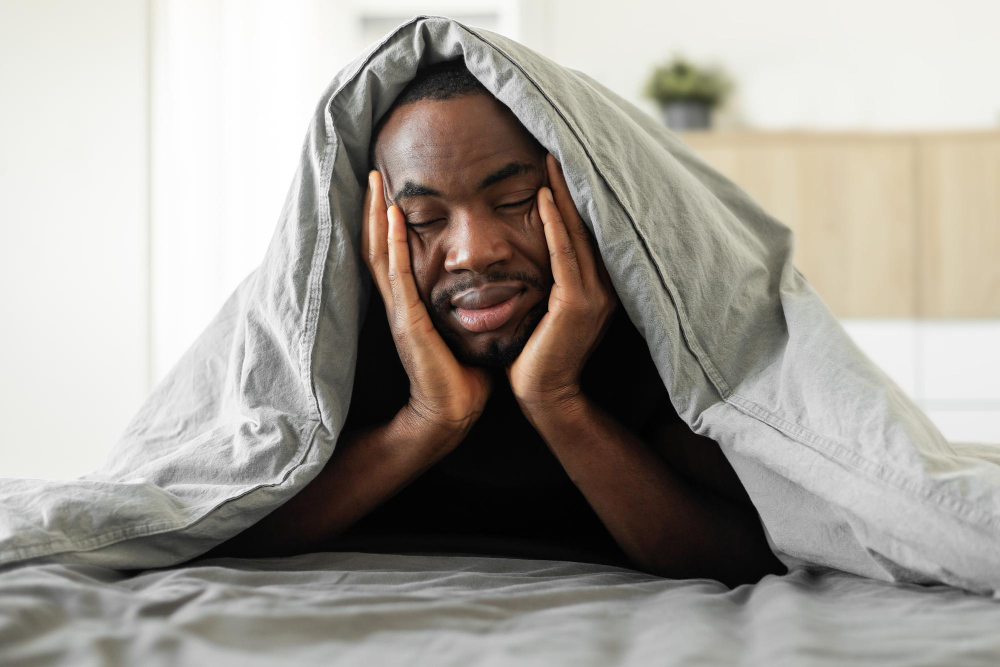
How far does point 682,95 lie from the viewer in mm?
3621

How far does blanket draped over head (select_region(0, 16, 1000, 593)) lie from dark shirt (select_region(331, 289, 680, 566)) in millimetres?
155

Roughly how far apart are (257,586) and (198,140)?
272cm

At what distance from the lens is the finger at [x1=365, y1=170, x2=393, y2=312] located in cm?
99

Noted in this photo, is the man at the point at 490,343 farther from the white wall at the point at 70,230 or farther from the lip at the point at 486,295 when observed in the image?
the white wall at the point at 70,230

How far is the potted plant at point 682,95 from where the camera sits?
3621mm

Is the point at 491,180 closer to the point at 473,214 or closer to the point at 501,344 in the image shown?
the point at 473,214

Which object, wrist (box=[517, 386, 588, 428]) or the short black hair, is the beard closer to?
wrist (box=[517, 386, 588, 428])

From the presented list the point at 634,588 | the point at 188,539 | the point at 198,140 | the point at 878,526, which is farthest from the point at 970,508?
the point at 198,140

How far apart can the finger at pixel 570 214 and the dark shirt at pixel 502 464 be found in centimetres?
15

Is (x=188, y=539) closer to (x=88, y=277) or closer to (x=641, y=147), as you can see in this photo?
(x=641, y=147)

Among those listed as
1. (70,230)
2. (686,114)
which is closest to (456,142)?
(70,230)

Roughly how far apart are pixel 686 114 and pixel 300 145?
1.58 metres

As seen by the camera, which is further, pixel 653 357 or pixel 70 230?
pixel 70 230

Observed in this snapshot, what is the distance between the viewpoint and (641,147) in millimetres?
1006
